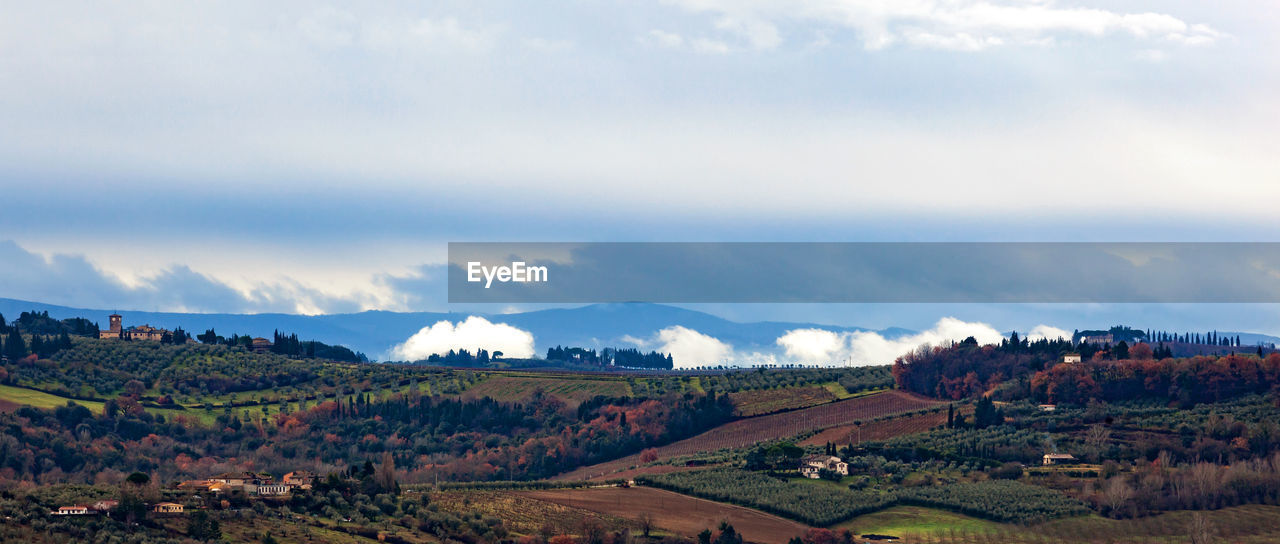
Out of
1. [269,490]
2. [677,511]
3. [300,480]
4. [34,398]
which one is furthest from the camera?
[34,398]

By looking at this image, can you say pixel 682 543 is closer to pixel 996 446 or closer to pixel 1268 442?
pixel 996 446

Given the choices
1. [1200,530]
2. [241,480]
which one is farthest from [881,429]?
[241,480]

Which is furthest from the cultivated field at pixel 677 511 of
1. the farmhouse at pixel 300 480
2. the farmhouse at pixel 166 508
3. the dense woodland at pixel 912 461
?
the farmhouse at pixel 166 508

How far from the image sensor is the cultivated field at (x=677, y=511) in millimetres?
133125

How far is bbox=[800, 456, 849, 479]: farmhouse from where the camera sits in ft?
527

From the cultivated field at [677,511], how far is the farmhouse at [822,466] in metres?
17.9

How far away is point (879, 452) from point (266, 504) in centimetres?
7828

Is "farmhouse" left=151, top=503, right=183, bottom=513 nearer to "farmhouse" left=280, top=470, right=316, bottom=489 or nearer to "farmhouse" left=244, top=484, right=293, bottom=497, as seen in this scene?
"farmhouse" left=244, top=484, right=293, bottom=497

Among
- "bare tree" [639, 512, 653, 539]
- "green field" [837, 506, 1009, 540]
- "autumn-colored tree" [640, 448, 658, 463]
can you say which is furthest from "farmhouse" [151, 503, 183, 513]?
"autumn-colored tree" [640, 448, 658, 463]

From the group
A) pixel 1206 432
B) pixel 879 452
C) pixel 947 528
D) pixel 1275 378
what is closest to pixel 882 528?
pixel 947 528

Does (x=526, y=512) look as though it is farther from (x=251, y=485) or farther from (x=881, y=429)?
(x=881, y=429)

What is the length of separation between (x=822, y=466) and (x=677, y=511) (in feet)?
85.0

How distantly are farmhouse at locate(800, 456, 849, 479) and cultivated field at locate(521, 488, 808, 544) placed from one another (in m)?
17.9

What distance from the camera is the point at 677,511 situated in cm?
14125
